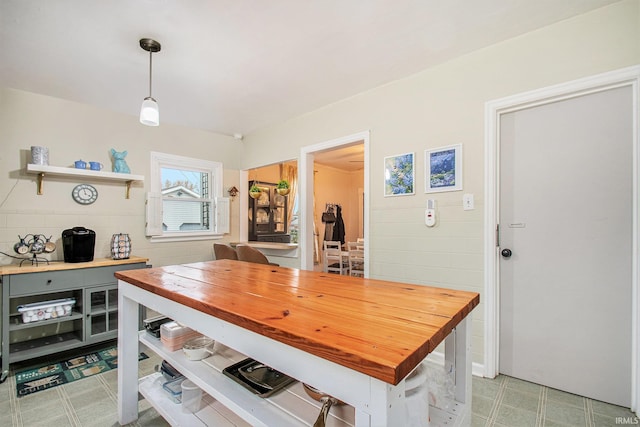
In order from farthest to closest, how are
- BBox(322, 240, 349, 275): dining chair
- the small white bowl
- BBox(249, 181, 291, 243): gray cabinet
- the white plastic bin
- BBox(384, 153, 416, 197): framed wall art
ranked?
BBox(249, 181, 291, 243): gray cabinet → BBox(322, 240, 349, 275): dining chair → BBox(384, 153, 416, 197): framed wall art → the white plastic bin → the small white bowl

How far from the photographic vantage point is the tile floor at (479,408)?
5.67ft

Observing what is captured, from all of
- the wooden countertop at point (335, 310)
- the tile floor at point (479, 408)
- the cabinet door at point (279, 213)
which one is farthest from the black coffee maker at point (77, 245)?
the cabinet door at point (279, 213)

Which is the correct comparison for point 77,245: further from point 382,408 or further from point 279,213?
point 279,213

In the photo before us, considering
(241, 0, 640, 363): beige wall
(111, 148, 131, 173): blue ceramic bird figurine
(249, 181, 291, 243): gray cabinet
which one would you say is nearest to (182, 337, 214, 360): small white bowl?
(241, 0, 640, 363): beige wall

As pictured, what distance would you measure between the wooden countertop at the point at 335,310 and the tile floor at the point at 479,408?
97cm

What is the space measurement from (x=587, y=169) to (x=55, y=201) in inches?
181

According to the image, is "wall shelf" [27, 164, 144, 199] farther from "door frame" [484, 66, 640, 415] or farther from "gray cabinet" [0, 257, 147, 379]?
"door frame" [484, 66, 640, 415]

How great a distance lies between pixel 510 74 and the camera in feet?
7.05

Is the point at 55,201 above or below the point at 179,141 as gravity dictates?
below

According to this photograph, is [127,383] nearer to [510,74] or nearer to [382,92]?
[382,92]

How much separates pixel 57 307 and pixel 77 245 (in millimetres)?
562

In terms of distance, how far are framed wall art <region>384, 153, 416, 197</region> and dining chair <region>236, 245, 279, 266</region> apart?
1649 mm

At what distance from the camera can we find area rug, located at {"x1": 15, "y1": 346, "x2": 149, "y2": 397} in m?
2.14

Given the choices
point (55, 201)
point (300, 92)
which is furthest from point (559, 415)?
point (55, 201)
